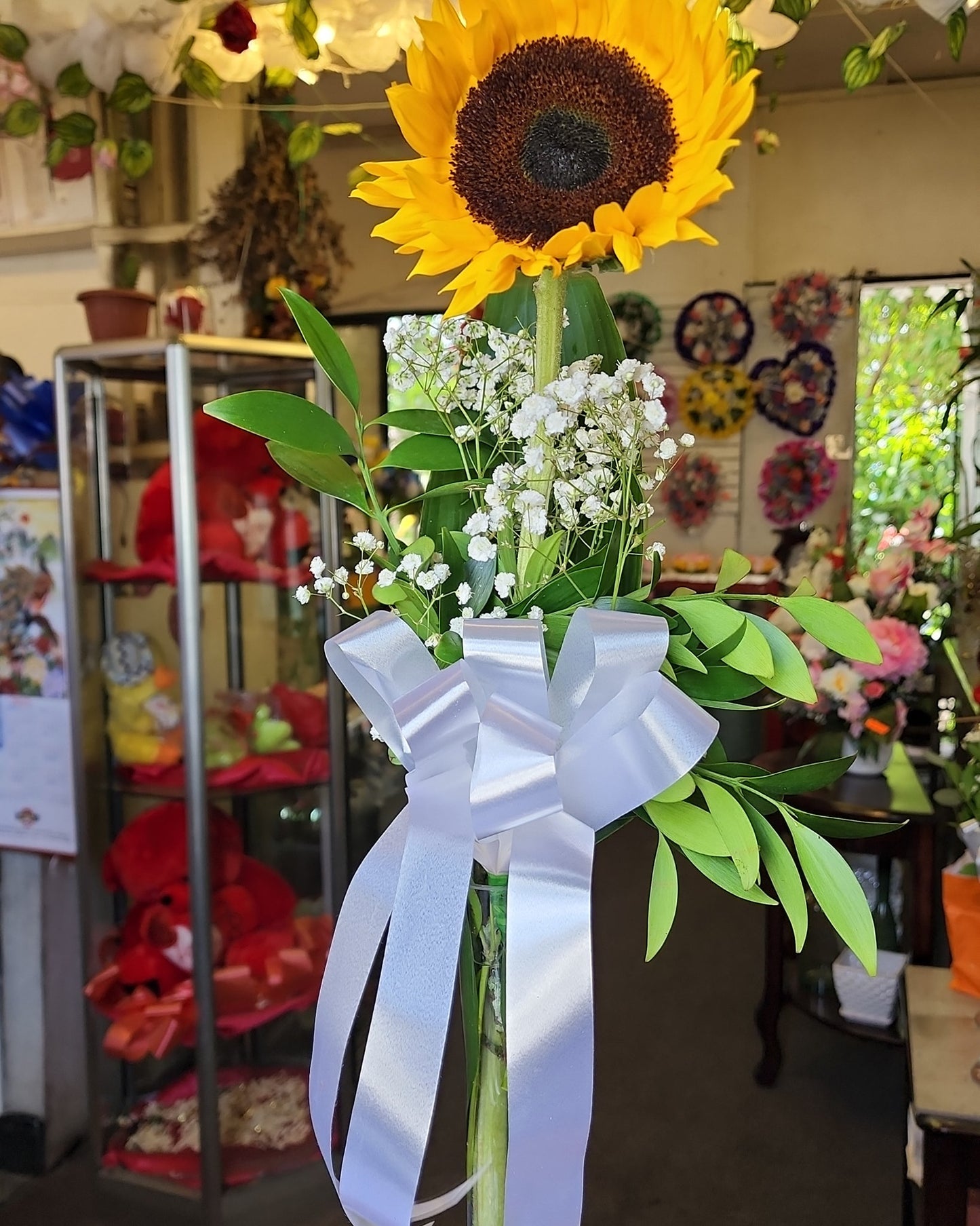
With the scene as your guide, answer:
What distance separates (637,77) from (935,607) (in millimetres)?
2332

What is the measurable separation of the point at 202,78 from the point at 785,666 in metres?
1.95

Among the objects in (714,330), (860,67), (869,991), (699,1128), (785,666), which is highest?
(714,330)

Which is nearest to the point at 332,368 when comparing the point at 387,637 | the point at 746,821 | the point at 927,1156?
the point at 387,637

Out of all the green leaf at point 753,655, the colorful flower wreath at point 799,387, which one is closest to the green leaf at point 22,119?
the green leaf at point 753,655

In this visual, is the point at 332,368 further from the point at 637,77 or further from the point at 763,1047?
the point at 763,1047

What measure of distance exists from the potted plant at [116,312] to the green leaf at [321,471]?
1553mm

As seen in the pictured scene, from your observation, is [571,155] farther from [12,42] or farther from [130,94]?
[12,42]

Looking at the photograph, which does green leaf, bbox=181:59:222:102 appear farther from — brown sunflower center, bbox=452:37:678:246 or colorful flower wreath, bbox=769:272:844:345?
colorful flower wreath, bbox=769:272:844:345

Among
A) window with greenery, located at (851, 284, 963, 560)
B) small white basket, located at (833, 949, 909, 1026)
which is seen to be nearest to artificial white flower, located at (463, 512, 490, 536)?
small white basket, located at (833, 949, 909, 1026)

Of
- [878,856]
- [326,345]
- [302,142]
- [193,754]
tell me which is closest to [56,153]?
[302,142]

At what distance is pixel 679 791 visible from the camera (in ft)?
1.91

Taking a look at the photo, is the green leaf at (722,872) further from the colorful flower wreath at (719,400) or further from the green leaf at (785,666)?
the colorful flower wreath at (719,400)

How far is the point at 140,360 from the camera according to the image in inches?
81.2

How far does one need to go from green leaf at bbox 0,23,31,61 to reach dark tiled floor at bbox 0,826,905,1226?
89.6 inches
